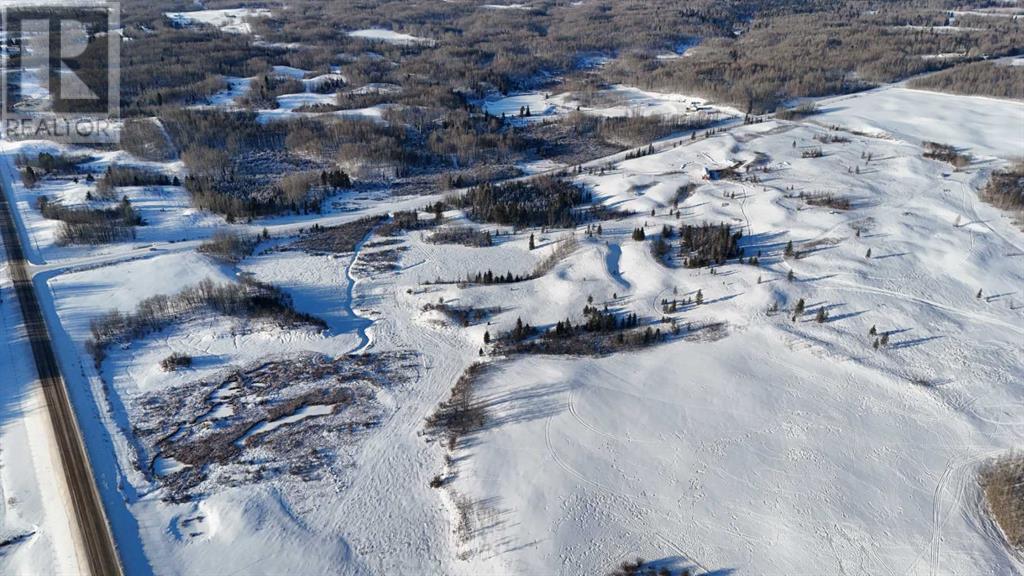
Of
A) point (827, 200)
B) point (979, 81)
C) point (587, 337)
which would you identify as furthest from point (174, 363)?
point (979, 81)

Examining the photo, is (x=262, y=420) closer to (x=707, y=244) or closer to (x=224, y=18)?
(x=707, y=244)

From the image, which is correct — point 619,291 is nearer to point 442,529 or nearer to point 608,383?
point 608,383

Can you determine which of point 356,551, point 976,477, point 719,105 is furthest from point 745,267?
point 719,105

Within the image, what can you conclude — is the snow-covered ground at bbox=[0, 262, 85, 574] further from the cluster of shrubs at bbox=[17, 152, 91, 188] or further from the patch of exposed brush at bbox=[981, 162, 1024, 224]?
the patch of exposed brush at bbox=[981, 162, 1024, 224]

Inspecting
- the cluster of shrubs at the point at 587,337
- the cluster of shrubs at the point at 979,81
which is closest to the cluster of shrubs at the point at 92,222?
the cluster of shrubs at the point at 587,337

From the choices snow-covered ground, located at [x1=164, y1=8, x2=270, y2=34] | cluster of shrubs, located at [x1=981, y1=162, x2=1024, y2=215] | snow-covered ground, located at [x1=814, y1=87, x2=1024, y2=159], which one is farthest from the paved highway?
snow-covered ground, located at [x1=164, y1=8, x2=270, y2=34]

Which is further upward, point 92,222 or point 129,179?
point 129,179

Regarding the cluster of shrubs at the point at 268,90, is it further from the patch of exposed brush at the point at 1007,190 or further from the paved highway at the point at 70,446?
the patch of exposed brush at the point at 1007,190
